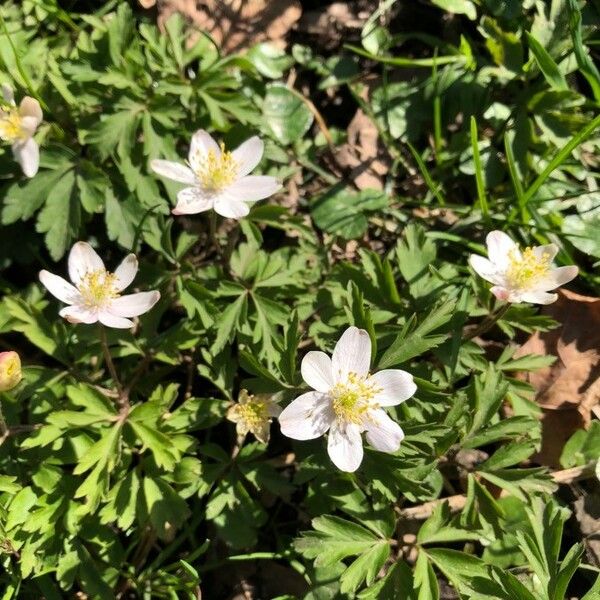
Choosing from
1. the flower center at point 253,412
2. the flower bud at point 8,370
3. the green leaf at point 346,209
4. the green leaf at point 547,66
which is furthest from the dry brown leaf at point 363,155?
the flower bud at point 8,370

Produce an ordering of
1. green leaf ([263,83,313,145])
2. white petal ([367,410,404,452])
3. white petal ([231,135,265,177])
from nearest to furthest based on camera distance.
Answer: white petal ([367,410,404,452]), white petal ([231,135,265,177]), green leaf ([263,83,313,145])

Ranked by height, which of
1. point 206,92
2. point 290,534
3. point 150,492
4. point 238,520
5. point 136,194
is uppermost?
point 206,92

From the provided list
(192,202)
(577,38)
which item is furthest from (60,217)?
(577,38)

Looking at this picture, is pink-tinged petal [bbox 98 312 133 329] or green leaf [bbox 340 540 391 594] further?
pink-tinged petal [bbox 98 312 133 329]

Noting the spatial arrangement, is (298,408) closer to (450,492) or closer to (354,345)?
(354,345)

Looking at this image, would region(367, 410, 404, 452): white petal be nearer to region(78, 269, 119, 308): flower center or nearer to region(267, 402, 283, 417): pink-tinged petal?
region(267, 402, 283, 417): pink-tinged petal

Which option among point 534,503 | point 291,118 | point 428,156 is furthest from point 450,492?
point 291,118

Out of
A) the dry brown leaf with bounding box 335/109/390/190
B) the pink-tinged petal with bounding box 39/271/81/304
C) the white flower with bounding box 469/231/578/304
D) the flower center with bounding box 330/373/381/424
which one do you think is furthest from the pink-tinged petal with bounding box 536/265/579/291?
the pink-tinged petal with bounding box 39/271/81/304

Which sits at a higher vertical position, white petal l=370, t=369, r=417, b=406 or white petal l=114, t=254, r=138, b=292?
white petal l=114, t=254, r=138, b=292
